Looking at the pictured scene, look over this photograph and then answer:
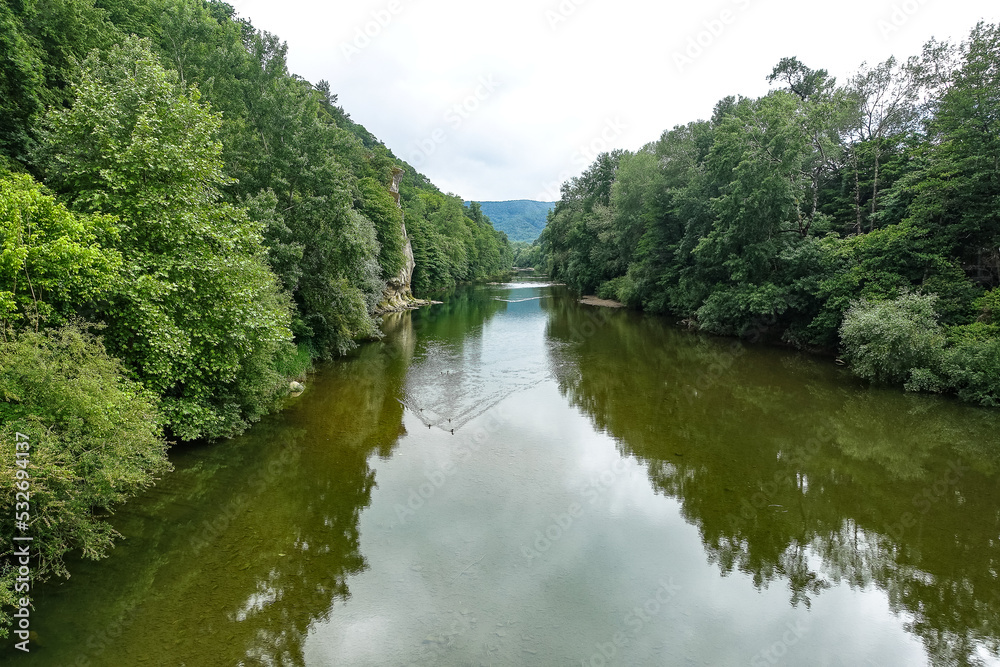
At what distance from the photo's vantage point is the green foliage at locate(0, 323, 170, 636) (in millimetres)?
6414

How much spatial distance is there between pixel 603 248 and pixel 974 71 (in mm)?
35620

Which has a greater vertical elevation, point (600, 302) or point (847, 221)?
point (847, 221)

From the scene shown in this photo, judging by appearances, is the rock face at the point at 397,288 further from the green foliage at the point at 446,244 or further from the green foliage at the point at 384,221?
the green foliage at the point at 446,244

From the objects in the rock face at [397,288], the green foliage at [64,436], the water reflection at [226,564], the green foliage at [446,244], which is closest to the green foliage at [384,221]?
the rock face at [397,288]

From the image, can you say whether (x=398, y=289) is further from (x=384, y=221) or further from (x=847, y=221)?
(x=847, y=221)

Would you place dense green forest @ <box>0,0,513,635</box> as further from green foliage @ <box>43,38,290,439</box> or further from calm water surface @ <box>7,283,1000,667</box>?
calm water surface @ <box>7,283,1000,667</box>

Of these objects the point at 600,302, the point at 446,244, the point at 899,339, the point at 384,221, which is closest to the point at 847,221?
the point at 899,339

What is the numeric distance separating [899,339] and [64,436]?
23.9m

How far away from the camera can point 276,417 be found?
15125 millimetres

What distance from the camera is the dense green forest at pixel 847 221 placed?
721 inches

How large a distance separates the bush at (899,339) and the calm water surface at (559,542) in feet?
6.25

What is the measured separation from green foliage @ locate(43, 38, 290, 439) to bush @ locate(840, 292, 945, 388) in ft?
68.6

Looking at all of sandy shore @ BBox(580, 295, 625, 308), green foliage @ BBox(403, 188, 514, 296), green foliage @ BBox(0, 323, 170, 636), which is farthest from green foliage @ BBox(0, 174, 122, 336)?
green foliage @ BBox(403, 188, 514, 296)

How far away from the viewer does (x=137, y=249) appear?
10555 mm
